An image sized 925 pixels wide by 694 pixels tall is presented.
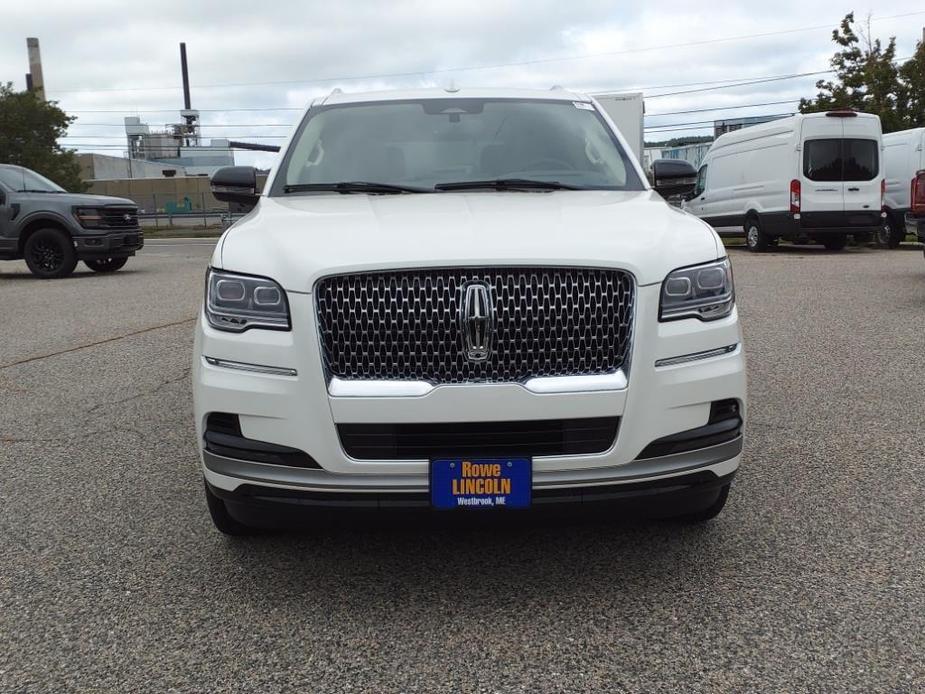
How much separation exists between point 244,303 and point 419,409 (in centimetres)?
68

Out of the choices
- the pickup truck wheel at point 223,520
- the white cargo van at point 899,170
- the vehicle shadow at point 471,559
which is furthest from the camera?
the white cargo van at point 899,170

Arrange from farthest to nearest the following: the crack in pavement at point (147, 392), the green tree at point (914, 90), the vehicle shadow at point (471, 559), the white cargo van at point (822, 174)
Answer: the green tree at point (914, 90)
the white cargo van at point (822, 174)
the crack in pavement at point (147, 392)
the vehicle shadow at point (471, 559)

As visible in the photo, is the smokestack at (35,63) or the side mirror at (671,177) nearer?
the side mirror at (671,177)

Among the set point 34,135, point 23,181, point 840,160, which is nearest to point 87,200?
point 23,181

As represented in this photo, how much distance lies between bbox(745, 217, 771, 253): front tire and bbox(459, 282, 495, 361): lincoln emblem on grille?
16898 mm

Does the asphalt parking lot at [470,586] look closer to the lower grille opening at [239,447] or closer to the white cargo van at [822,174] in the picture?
the lower grille opening at [239,447]

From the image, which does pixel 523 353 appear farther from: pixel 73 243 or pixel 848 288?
pixel 73 243

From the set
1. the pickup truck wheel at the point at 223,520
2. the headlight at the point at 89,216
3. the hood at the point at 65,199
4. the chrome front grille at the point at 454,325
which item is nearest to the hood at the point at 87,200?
the hood at the point at 65,199

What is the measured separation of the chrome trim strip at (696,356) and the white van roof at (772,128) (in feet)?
51.1

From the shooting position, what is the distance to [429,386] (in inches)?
109

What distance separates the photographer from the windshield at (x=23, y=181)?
15.2m

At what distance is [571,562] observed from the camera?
129 inches

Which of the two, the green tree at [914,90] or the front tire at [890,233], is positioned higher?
the green tree at [914,90]

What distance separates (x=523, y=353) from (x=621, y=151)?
6.05 feet
